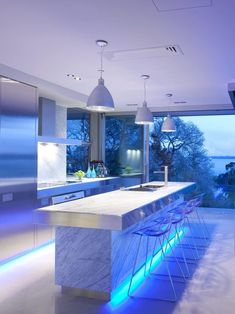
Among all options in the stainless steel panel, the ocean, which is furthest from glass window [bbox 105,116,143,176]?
the stainless steel panel

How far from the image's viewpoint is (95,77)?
4980 mm

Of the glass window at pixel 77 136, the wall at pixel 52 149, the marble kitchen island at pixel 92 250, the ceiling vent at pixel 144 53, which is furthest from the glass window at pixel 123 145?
the marble kitchen island at pixel 92 250

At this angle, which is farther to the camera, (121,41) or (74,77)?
(74,77)

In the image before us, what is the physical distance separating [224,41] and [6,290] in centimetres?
331

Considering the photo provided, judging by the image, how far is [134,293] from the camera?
138 inches

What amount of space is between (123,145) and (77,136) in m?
1.40

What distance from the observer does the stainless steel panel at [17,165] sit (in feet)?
Answer: 14.0

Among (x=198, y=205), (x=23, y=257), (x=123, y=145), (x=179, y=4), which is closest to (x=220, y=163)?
(x=123, y=145)

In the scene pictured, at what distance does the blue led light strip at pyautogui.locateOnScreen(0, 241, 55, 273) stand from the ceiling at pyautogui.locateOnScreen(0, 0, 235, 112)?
229cm

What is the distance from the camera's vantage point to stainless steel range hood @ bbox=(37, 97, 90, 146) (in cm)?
554

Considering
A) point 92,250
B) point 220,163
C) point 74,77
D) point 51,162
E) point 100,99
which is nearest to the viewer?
point 92,250

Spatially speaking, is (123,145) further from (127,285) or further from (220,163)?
(127,285)

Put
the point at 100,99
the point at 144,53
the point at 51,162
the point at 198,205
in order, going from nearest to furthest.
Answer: the point at 100,99 < the point at 144,53 < the point at 51,162 < the point at 198,205

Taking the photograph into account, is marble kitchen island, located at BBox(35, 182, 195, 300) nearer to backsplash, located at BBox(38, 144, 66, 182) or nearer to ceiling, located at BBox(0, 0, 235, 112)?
ceiling, located at BBox(0, 0, 235, 112)
